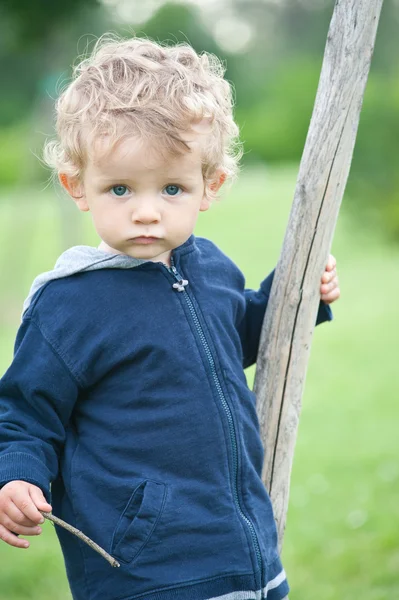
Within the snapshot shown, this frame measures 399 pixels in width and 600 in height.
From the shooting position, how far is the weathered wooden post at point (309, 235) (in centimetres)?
212

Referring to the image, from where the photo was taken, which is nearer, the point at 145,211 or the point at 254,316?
the point at 145,211

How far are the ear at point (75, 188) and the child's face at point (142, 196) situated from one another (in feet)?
0.09

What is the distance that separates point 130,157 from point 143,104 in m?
0.12

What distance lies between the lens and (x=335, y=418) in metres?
7.00

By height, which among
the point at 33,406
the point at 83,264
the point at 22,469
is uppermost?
the point at 83,264

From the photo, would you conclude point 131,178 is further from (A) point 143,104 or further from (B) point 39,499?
(B) point 39,499

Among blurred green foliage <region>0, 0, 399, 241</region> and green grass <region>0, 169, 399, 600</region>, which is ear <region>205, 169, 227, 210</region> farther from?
green grass <region>0, 169, 399, 600</region>

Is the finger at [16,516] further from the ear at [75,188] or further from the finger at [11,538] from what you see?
the ear at [75,188]

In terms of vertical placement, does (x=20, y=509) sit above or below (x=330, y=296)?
below

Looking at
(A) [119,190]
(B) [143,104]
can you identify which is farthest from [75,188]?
(B) [143,104]

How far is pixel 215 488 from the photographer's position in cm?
192

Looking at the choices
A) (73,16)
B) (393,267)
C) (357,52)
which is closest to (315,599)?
(357,52)

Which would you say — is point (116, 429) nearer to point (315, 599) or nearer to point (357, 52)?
point (357, 52)

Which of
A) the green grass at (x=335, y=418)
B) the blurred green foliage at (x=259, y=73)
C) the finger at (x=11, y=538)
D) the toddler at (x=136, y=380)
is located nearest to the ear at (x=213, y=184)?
the toddler at (x=136, y=380)
